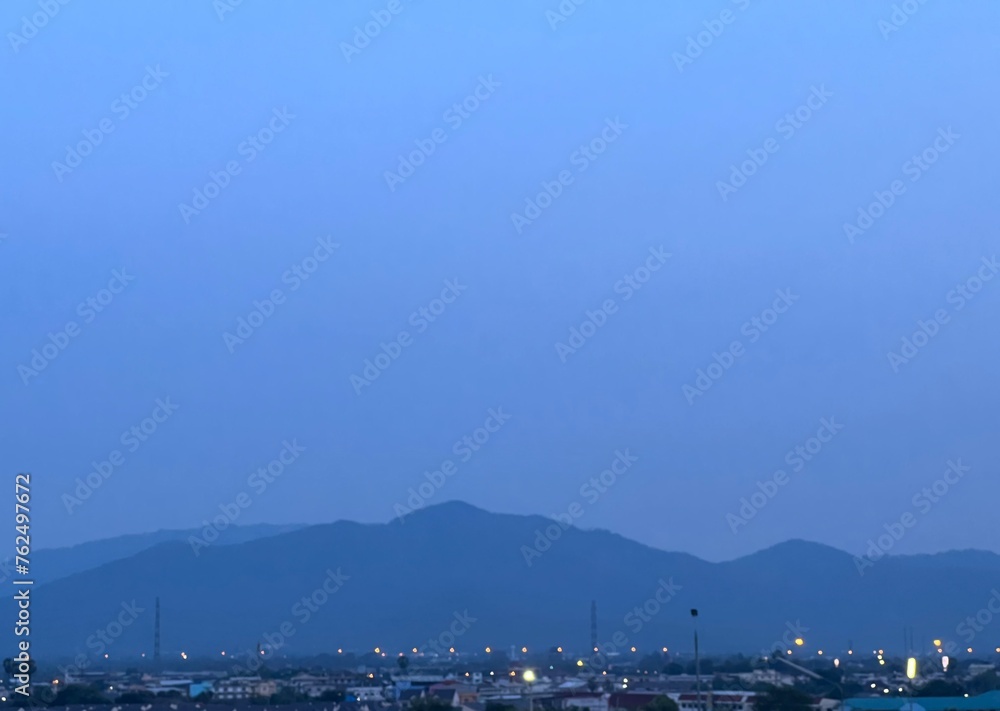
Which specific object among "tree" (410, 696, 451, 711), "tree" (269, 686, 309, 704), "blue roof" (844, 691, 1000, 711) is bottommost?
"blue roof" (844, 691, 1000, 711)

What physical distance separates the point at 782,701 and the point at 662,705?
324 cm

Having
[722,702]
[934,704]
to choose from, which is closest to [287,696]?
[722,702]

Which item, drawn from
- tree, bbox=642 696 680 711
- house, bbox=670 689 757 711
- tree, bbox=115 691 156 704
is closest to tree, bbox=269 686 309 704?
tree, bbox=115 691 156 704

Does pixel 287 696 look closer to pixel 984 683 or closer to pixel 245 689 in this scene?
pixel 245 689

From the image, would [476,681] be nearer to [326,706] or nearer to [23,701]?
[326,706]

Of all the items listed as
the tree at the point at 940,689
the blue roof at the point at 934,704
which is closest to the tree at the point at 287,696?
the blue roof at the point at 934,704

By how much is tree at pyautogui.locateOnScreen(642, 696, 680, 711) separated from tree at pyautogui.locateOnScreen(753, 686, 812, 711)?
88.0 inches

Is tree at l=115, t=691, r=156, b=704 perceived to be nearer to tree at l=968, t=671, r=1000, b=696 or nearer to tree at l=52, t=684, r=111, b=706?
tree at l=52, t=684, r=111, b=706

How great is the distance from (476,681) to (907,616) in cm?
14147

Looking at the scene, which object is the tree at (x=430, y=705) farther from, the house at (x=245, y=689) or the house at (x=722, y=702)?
the house at (x=245, y=689)

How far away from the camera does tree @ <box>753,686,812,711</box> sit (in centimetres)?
3778

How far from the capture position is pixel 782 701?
1523 inches

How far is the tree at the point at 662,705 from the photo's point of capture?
38844 millimetres

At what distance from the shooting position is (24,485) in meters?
21.9
